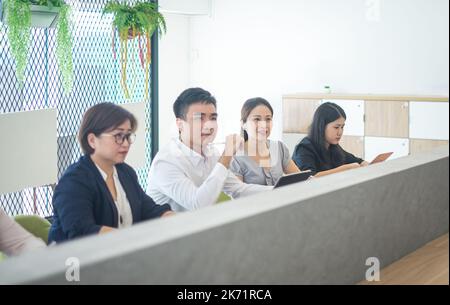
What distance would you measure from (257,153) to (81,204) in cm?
181

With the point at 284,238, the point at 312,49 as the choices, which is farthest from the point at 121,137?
the point at 312,49

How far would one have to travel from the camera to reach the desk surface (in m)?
1.75

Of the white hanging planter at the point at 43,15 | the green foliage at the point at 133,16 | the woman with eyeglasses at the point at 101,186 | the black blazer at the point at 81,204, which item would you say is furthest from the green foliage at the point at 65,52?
the black blazer at the point at 81,204

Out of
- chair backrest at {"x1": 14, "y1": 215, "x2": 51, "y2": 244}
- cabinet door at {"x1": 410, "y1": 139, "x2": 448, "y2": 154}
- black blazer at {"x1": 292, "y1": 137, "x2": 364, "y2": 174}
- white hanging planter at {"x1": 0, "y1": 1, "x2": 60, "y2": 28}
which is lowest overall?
chair backrest at {"x1": 14, "y1": 215, "x2": 51, "y2": 244}

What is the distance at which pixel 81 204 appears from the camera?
98.9 inches

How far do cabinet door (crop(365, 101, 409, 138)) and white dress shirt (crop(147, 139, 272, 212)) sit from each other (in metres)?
3.56

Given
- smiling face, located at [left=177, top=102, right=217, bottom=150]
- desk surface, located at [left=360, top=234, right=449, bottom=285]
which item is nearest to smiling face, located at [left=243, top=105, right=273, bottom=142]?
smiling face, located at [left=177, top=102, right=217, bottom=150]

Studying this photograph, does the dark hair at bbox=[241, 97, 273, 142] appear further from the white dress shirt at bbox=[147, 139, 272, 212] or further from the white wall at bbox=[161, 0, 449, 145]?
the white wall at bbox=[161, 0, 449, 145]

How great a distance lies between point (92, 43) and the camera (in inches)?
272

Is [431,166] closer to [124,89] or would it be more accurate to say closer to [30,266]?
[30,266]

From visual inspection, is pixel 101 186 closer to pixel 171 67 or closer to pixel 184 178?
pixel 184 178

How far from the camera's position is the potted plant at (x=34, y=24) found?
536cm

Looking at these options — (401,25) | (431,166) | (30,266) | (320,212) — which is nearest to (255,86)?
(401,25)

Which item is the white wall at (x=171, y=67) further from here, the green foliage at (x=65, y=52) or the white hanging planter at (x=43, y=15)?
the white hanging planter at (x=43, y=15)
